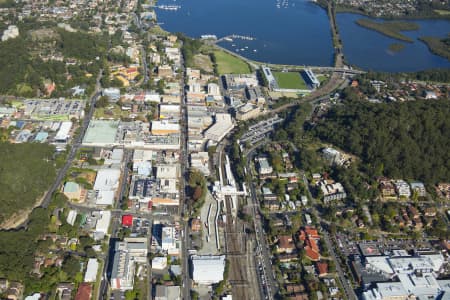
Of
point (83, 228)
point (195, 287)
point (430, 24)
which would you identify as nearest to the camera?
point (195, 287)

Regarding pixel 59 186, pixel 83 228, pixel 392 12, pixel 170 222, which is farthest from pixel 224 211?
pixel 392 12

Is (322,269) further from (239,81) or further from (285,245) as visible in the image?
(239,81)

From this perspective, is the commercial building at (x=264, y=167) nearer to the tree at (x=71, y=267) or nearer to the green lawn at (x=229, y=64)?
the tree at (x=71, y=267)

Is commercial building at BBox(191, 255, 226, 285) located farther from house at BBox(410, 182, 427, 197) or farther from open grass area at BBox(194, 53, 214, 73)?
open grass area at BBox(194, 53, 214, 73)

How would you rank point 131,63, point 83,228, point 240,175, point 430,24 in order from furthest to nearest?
point 430,24 → point 131,63 → point 240,175 → point 83,228

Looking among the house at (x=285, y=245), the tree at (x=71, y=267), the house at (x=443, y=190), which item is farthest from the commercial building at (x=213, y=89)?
the tree at (x=71, y=267)

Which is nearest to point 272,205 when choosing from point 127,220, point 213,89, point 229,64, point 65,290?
point 127,220

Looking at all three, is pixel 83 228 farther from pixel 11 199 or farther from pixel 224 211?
pixel 224 211
